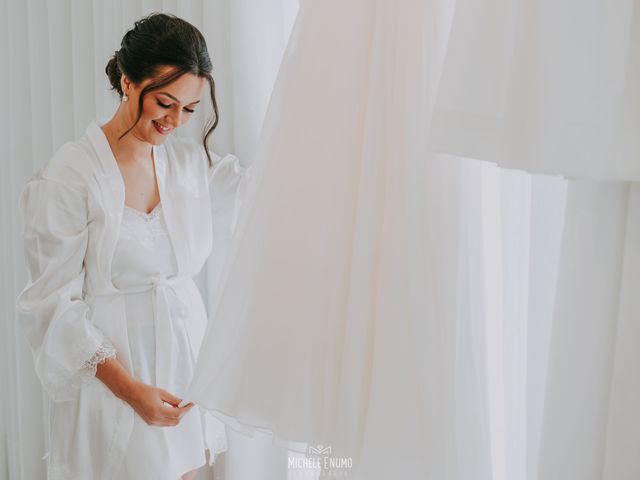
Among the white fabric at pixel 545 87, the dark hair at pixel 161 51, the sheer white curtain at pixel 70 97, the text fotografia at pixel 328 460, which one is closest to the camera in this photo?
the white fabric at pixel 545 87

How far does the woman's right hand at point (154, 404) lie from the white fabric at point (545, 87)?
767 mm

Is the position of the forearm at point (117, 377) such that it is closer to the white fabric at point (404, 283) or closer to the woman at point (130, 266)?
the woman at point (130, 266)

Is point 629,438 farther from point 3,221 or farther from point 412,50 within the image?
point 3,221

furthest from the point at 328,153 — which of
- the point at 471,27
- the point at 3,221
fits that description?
the point at 3,221

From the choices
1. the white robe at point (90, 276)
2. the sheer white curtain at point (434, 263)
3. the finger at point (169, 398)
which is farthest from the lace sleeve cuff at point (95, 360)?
the sheer white curtain at point (434, 263)

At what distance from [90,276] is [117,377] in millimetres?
181

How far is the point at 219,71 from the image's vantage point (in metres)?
1.22

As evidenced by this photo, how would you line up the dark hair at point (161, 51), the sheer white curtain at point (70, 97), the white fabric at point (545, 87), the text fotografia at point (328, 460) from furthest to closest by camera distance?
1. the sheer white curtain at point (70, 97)
2. the dark hair at point (161, 51)
3. the text fotografia at point (328, 460)
4. the white fabric at point (545, 87)

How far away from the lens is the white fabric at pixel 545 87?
0.47 metres

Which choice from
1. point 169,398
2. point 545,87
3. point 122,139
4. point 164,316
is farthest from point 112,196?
point 545,87

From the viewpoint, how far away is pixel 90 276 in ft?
3.78

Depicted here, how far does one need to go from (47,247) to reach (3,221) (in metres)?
0.65

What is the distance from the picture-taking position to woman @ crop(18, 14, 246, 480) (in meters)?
1.09
